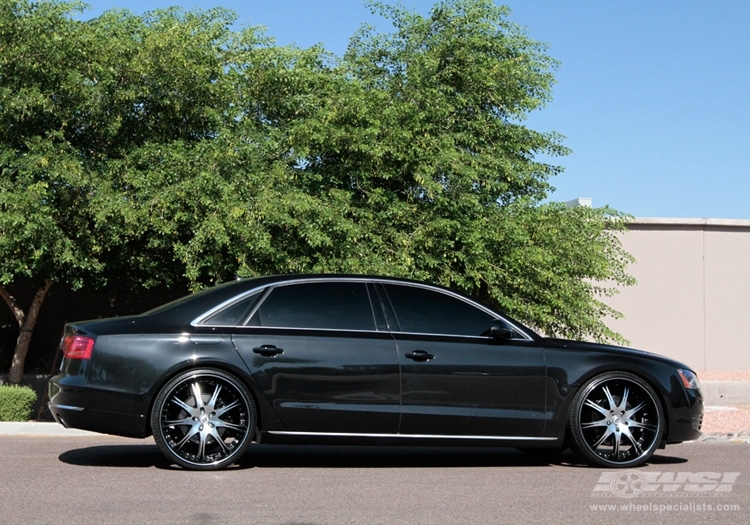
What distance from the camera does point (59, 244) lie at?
1462 cm

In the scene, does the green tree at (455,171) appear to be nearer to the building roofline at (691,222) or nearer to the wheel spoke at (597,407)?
the building roofline at (691,222)

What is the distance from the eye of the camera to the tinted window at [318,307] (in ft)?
28.6

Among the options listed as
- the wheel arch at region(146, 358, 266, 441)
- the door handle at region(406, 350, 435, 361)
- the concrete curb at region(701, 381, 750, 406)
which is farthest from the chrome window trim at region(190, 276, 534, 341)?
the concrete curb at region(701, 381, 750, 406)

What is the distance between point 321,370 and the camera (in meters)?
8.47

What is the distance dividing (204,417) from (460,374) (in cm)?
211

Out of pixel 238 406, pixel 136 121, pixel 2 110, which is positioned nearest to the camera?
pixel 238 406

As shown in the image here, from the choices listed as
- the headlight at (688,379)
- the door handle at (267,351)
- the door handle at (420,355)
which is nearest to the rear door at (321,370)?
the door handle at (267,351)

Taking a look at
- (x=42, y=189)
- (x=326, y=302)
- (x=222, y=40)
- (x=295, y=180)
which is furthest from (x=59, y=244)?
(x=326, y=302)

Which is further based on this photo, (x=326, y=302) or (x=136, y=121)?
(x=136, y=121)

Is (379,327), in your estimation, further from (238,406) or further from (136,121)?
(136,121)

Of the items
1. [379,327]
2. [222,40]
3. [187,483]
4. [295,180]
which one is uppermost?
[222,40]

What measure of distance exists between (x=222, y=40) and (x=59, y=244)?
4680 millimetres

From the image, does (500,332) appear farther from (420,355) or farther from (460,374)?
(420,355)

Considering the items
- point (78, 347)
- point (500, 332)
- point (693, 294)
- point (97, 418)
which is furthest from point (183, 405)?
point (693, 294)
